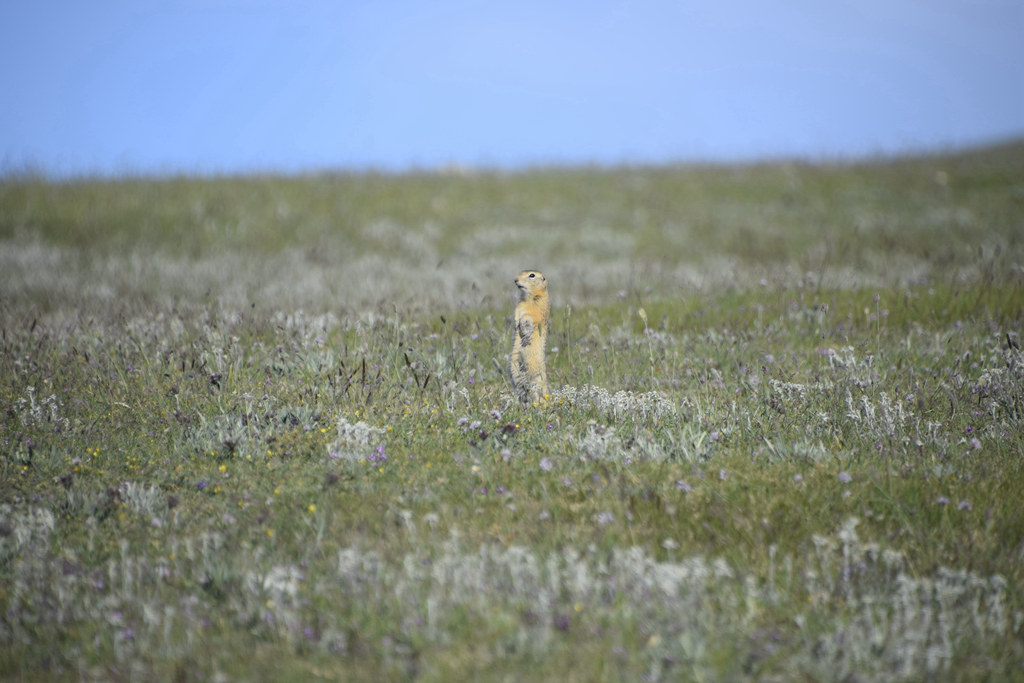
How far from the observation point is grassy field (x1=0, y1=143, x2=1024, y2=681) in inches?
122

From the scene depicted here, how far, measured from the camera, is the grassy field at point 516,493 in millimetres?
3094

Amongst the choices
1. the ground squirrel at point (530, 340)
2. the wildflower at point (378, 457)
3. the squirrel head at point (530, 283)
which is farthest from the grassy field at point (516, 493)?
the squirrel head at point (530, 283)

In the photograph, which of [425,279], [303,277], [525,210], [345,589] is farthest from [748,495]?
[525,210]

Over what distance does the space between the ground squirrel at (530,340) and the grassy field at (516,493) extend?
0.19 metres

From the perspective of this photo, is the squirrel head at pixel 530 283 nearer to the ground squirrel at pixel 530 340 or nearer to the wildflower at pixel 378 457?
the ground squirrel at pixel 530 340

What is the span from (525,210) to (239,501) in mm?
A: 17561

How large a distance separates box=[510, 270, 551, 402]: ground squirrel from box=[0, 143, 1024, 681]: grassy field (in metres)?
0.19

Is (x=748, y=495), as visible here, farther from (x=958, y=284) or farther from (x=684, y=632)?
(x=958, y=284)

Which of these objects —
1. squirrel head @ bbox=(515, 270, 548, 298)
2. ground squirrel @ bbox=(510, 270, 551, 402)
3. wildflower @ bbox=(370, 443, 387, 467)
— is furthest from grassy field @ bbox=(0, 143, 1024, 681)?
squirrel head @ bbox=(515, 270, 548, 298)

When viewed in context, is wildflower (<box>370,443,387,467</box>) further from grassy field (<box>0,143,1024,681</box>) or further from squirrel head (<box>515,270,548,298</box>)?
squirrel head (<box>515,270,548,298</box>)

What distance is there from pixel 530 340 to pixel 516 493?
1594mm

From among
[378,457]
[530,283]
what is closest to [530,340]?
[530,283]

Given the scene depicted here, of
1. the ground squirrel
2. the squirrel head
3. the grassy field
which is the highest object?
the squirrel head

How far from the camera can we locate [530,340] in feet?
18.2
